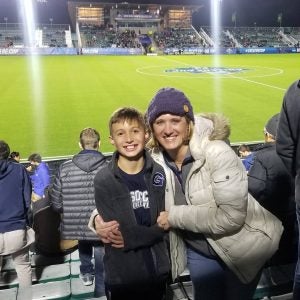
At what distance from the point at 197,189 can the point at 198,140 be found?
0.29 m

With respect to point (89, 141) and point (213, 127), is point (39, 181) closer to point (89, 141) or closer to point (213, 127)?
point (89, 141)

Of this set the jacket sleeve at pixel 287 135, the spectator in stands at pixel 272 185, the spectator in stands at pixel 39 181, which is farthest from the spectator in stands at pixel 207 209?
the spectator in stands at pixel 39 181

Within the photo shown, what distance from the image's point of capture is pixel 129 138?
232 cm

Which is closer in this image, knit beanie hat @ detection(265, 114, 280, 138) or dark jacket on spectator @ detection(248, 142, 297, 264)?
dark jacket on spectator @ detection(248, 142, 297, 264)

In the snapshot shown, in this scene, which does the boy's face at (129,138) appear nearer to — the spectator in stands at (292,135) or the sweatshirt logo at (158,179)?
the sweatshirt logo at (158,179)

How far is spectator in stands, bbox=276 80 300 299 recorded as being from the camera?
2197 millimetres

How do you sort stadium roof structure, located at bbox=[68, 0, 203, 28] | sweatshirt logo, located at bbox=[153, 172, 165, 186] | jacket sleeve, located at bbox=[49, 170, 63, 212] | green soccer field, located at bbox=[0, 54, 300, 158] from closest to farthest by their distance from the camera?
sweatshirt logo, located at bbox=[153, 172, 165, 186]
jacket sleeve, located at bbox=[49, 170, 63, 212]
green soccer field, located at bbox=[0, 54, 300, 158]
stadium roof structure, located at bbox=[68, 0, 203, 28]

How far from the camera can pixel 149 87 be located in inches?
757

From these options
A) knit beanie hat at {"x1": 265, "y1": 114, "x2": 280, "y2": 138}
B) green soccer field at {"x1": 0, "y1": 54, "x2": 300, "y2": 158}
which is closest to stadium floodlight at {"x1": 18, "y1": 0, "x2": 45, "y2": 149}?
green soccer field at {"x1": 0, "y1": 54, "x2": 300, "y2": 158}

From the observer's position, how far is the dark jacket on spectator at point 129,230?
7.26 ft

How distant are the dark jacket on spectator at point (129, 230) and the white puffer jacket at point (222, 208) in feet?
0.31

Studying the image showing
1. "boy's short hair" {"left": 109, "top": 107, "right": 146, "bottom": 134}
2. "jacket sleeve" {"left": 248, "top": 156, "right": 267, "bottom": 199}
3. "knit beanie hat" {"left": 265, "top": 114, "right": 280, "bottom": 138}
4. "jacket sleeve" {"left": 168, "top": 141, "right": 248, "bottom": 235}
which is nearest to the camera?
"jacket sleeve" {"left": 168, "top": 141, "right": 248, "bottom": 235}

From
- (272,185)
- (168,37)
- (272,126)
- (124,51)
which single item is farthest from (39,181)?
(168,37)

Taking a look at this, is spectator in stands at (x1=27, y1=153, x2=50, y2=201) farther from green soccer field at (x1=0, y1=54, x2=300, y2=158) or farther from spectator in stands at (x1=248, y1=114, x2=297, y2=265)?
spectator in stands at (x1=248, y1=114, x2=297, y2=265)
